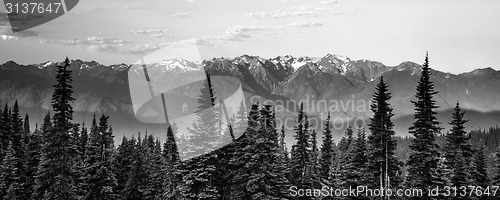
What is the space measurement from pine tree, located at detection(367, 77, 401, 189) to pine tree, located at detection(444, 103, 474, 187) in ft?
21.9

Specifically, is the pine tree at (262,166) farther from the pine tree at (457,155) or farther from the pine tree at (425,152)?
the pine tree at (457,155)

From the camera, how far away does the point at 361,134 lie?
5644cm

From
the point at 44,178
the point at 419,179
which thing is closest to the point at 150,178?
the point at 44,178

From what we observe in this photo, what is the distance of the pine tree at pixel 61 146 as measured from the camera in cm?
3672

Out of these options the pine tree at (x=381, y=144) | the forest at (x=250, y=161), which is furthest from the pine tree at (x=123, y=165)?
the pine tree at (x=381, y=144)

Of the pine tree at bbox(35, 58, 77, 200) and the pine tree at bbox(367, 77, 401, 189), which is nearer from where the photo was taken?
the pine tree at bbox(35, 58, 77, 200)

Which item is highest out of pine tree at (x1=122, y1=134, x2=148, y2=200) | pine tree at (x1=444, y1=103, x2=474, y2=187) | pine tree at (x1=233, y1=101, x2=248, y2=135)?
pine tree at (x1=233, y1=101, x2=248, y2=135)

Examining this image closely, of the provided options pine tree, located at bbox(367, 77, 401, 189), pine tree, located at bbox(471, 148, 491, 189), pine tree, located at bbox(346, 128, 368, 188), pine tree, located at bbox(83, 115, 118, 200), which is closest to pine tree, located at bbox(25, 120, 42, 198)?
pine tree, located at bbox(83, 115, 118, 200)

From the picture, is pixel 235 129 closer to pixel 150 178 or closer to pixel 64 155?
pixel 64 155

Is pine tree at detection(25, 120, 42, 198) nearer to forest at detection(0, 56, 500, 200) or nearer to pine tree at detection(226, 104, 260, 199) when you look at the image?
forest at detection(0, 56, 500, 200)

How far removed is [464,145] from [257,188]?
21.2 metres

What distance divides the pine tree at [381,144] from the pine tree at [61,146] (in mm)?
25549

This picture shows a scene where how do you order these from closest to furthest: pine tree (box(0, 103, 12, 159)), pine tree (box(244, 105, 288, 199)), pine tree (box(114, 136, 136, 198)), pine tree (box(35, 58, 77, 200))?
pine tree (box(35, 58, 77, 200)) < pine tree (box(244, 105, 288, 199)) < pine tree (box(114, 136, 136, 198)) < pine tree (box(0, 103, 12, 159))

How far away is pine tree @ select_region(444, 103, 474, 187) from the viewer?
45.9 m
